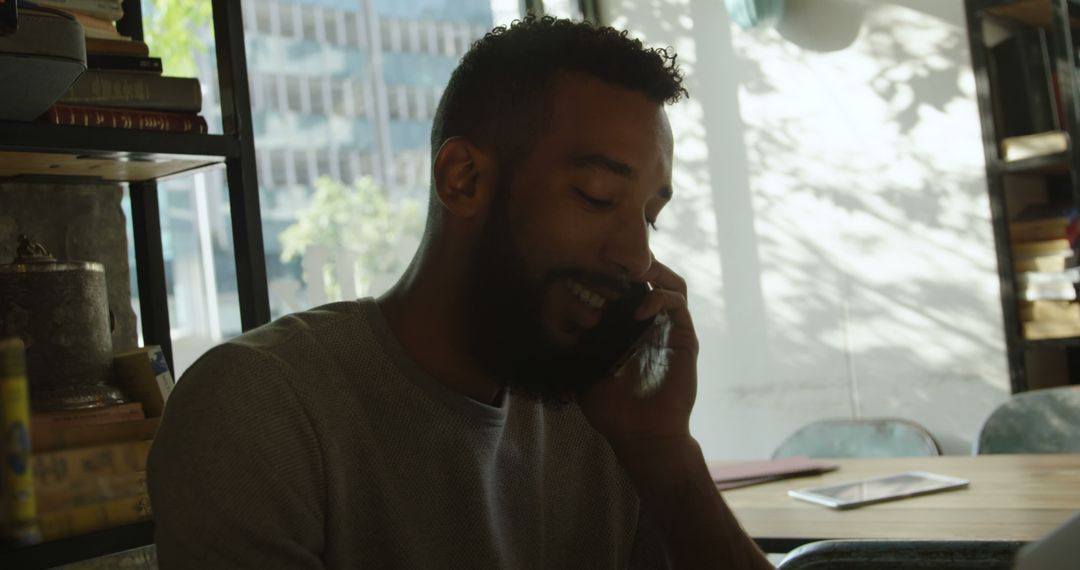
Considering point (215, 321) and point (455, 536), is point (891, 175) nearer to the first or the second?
point (215, 321)

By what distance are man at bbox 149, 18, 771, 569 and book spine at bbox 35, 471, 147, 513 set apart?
0.32 m

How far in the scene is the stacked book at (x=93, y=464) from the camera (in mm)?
1326

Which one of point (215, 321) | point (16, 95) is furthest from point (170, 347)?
point (215, 321)

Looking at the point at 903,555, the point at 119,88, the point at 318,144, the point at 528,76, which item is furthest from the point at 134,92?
the point at 318,144

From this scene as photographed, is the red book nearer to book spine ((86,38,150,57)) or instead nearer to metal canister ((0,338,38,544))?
book spine ((86,38,150,57))

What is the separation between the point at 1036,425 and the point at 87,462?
7.92 feet

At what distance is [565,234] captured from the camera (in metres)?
1.34

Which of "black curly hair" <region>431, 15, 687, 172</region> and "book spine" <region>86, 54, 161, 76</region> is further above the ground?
"book spine" <region>86, 54, 161, 76</region>

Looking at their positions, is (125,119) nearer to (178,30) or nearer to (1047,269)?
(178,30)

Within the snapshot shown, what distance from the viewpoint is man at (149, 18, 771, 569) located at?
1095 millimetres

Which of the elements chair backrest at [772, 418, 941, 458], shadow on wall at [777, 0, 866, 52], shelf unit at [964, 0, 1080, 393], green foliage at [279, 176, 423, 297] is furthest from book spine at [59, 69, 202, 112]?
shadow on wall at [777, 0, 866, 52]

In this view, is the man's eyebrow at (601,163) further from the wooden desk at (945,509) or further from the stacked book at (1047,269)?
the stacked book at (1047,269)

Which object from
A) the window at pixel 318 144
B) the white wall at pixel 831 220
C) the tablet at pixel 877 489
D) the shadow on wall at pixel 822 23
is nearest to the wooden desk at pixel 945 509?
the tablet at pixel 877 489

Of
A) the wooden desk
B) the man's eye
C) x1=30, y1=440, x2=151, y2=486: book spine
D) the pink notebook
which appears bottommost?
the wooden desk
